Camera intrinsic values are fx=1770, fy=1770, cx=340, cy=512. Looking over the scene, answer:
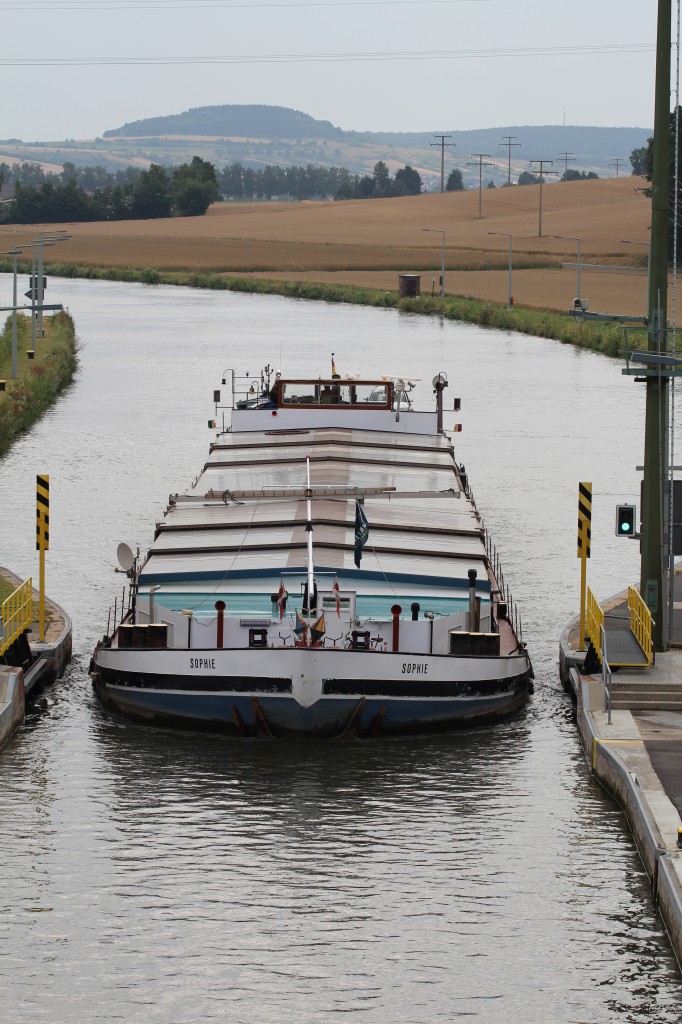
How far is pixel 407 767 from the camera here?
78.0 feet

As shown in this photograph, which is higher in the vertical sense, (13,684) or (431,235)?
(431,235)

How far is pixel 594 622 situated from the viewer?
26391 millimetres

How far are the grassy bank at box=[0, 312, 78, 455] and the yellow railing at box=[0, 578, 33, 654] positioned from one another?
2682 cm

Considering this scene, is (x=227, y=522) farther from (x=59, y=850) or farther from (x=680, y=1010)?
(x=680, y=1010)

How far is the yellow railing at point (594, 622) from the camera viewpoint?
84.3 feet

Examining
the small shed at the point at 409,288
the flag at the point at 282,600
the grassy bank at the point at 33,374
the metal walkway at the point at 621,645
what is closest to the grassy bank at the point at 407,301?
the small shed at the point at 409,288

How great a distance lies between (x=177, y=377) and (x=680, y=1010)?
61.4 m

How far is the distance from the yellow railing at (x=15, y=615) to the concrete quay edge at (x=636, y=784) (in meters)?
8.18

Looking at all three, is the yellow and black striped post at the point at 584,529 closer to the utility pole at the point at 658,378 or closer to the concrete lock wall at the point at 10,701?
the utility pole at the point at 658,378

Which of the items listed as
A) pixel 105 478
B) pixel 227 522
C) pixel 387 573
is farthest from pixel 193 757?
pixel 105 478

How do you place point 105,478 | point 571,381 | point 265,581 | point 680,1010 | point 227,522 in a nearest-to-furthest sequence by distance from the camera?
1. point 680,1010
2. point 265,581
3. point 227,522
4. point 105,478
5. point 571,381

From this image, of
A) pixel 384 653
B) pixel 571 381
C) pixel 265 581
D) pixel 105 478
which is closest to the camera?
pixel 384 653

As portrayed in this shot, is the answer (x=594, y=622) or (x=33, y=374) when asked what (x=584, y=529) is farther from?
(x=33, y=374)

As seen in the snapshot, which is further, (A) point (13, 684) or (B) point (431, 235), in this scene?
(B) point (431, 235)
